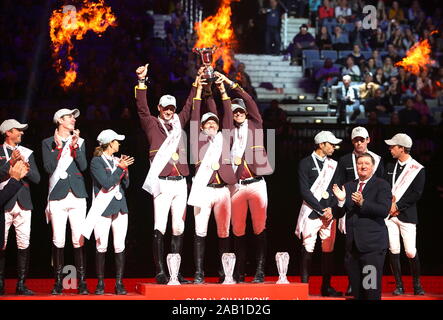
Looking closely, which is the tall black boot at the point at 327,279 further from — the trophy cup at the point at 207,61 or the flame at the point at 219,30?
the flame at the point at 219,30

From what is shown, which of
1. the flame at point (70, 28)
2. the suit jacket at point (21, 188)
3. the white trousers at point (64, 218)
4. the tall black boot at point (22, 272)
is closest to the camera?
the tall black boot at point (22, 272)

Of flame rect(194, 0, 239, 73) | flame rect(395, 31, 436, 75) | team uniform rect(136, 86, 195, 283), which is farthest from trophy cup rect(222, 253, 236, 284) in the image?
flame rect(395, 31, 436, 75)

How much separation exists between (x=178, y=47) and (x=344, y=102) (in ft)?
10.1

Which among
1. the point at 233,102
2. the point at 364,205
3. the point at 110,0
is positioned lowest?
the point at 364,205

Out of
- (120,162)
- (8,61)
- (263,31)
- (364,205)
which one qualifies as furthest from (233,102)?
(263,31)

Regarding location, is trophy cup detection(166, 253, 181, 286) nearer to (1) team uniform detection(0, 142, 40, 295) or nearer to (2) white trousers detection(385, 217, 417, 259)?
(1) team uniform detection(0, 142, 40, 295)

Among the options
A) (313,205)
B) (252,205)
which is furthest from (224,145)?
(313,205)

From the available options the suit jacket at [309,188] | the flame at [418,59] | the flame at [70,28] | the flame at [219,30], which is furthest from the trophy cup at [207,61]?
the flame at [418,59]

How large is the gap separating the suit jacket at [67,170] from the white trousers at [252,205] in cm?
171

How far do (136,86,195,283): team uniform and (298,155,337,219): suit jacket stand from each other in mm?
1313

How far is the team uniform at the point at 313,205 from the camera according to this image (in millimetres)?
10344

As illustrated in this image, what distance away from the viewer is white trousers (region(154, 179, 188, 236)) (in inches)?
399
